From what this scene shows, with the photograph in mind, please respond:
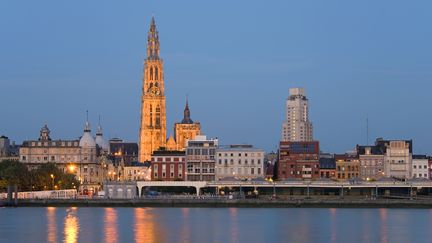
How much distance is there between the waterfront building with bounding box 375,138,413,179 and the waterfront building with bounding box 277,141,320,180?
13.0 meters

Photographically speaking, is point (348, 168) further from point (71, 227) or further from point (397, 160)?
point (71, 227)

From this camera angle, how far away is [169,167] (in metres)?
191

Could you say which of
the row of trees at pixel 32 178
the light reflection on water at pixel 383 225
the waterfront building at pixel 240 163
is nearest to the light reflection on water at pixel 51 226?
the row of trees at pixel 32 178

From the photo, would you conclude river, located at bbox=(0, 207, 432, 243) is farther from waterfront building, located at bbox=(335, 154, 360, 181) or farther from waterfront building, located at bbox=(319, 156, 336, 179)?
waterfront building, located at bbox=(335, 154, 360, 181)

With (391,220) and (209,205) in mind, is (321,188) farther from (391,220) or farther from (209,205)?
(391,220)

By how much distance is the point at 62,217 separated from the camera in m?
125

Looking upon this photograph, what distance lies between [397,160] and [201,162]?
32.7 m

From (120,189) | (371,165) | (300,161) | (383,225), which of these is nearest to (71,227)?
(383,225)

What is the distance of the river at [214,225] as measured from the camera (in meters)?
98.7

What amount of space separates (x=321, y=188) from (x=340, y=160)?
27.6 m

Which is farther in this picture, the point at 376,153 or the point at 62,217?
the point at 376,153

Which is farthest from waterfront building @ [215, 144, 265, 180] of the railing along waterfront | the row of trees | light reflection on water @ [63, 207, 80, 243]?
light reflection on water @ [63, 207, 80, 243]

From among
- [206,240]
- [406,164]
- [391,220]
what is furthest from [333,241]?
[406,164]

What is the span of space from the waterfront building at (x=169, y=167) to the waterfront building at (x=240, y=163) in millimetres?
5724
